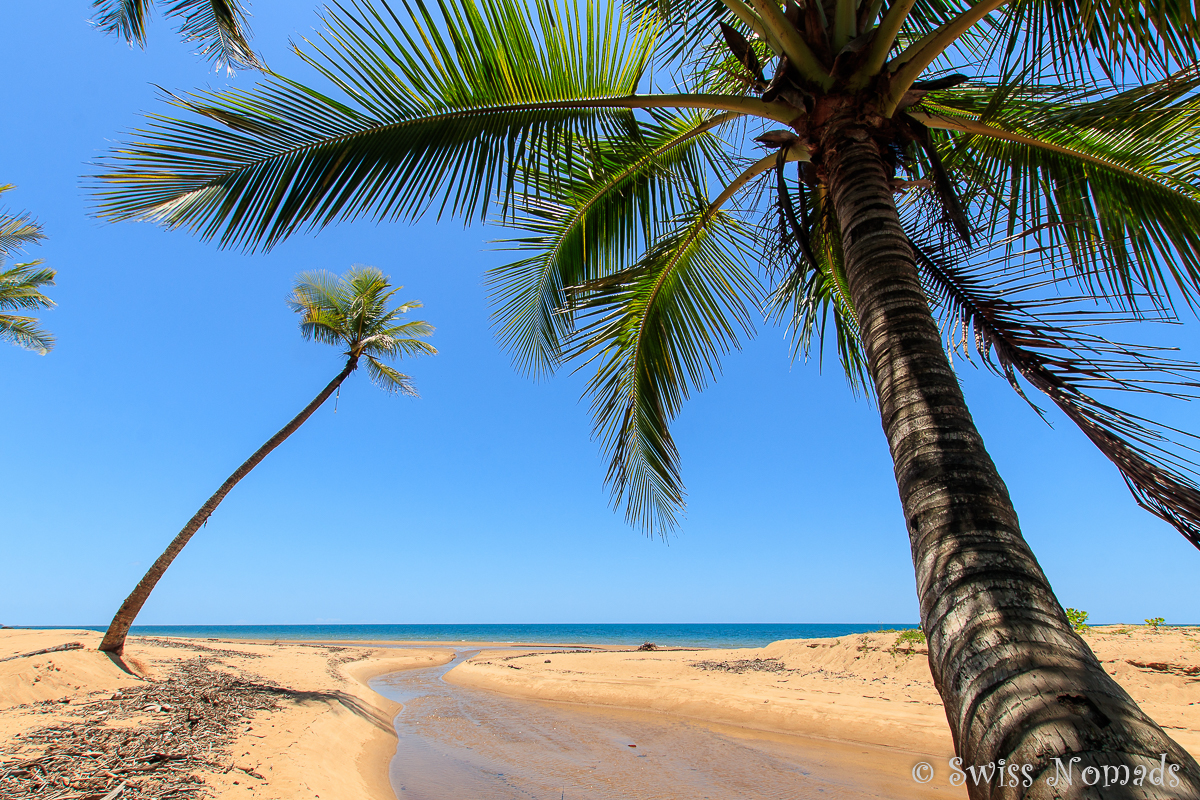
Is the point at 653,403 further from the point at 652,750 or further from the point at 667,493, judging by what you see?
the point at 652,750

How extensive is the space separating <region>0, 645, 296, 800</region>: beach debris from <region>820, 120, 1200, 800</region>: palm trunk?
4495 mm

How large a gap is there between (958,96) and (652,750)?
715 cm

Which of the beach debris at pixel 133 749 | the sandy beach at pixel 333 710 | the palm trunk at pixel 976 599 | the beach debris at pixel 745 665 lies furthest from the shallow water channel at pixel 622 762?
the palm trunk at pixel 976 599

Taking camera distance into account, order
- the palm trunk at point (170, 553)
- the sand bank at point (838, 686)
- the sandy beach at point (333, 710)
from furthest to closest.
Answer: the palm trunk at point (170, 553), the sand bank at point (838, 686), the sandy beach at point (333, 710)

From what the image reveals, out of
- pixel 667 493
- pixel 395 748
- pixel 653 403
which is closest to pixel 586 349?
pixel 653 403

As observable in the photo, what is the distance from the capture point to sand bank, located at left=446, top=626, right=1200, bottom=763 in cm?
644

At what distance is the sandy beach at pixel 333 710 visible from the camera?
4027 mm

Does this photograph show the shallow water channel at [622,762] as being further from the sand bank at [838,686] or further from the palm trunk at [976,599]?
the palm trunk at [976,599]

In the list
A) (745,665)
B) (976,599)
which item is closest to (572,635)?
(745,665)

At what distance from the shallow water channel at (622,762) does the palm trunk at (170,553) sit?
14.5ft

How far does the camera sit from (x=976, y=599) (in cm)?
153

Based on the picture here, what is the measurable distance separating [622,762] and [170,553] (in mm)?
7803

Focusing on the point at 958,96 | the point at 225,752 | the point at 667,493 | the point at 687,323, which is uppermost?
the point at 958,96

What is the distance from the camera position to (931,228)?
13.8ft
